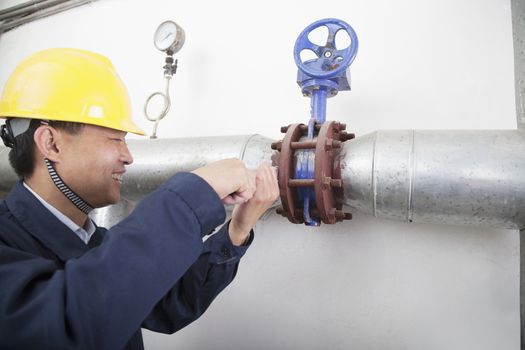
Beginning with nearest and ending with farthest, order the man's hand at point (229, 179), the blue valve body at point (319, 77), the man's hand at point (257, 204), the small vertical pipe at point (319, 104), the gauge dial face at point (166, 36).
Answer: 1. the man's hand at point (229, 179)
2. the man's hand at point (257, 204)
3. the blue valve body at point (319, 77)
4. the small vertical pipe at point (319, 104)
5. the gauge dial face at point (166, 36)

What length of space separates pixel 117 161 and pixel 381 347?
85 centimetres

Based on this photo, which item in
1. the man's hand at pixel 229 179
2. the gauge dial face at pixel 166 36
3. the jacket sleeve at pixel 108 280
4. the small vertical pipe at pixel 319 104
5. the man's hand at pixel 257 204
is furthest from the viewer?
the gauge dial face at pixel 166 36

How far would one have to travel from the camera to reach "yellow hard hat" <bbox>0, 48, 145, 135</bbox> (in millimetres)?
720

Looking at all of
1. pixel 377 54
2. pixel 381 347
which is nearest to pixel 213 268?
pixel 381 347

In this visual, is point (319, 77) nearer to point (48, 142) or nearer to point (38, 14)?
point (48, 142)

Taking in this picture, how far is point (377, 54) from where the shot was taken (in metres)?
1.15

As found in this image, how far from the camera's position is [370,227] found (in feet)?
3.50

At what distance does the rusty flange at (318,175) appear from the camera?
0.81 metres

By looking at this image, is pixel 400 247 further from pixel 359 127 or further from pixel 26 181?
pixel 26 181

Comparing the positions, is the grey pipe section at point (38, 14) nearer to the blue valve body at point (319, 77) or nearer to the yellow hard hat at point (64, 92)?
the yellow hard hat at point (64, 92)

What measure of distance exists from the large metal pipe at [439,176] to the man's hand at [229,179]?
0.29 metres

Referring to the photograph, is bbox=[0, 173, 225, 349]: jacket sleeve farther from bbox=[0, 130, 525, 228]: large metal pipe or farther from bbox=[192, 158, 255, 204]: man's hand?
bbox=[0, 130, 525, 228]: large metal pipe

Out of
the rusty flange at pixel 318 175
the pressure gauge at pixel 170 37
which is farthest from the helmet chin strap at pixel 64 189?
the pressure gauge at pixel 170 37

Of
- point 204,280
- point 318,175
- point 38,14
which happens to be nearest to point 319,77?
point 318,175
